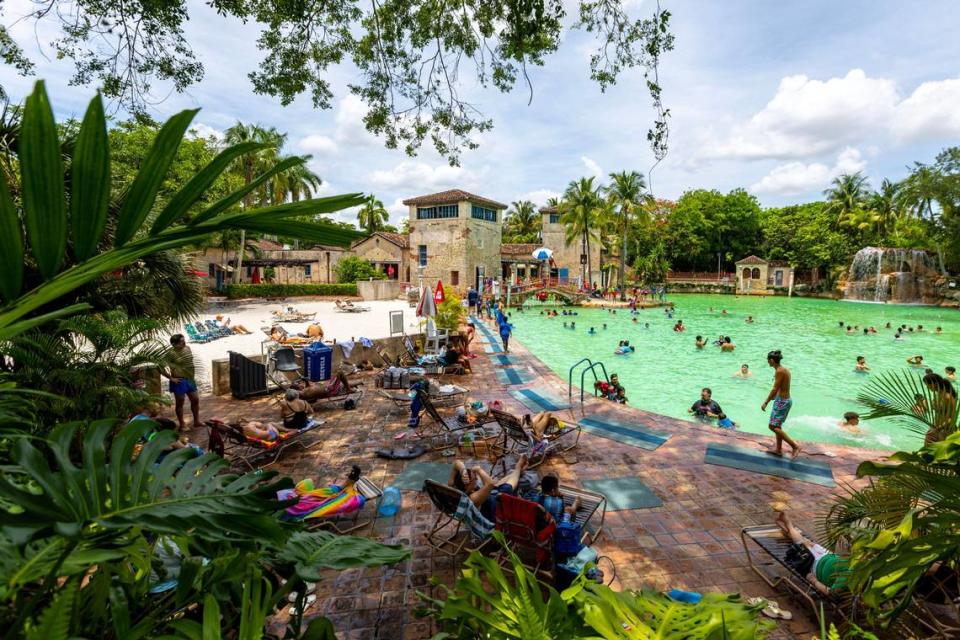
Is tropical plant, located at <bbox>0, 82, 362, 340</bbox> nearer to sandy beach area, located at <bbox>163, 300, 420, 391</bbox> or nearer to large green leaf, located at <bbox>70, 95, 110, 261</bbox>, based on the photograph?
large green leaf, located at <bbox>70, 95, 110, 261</bbox>

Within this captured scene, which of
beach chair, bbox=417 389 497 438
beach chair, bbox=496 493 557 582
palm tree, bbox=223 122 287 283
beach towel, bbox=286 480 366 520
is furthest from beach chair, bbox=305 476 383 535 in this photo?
palm tree, bbox=223 122 287 283

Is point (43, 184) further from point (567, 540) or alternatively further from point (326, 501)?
point (326, 501)

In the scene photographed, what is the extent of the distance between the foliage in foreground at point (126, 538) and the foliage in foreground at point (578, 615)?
322 mm

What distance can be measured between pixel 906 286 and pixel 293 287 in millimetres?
50886

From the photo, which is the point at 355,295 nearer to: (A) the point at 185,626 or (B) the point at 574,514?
(B) the point at 574,514

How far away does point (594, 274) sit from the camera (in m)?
50.1

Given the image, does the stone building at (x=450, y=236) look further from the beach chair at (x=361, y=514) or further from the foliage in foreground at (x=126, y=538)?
the foliage in foreground at (x=126, y=538)

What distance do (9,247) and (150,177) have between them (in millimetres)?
284

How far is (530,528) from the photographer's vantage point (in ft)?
13.3

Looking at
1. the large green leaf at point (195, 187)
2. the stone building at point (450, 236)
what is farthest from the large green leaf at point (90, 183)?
the stone building at point (450, 236)

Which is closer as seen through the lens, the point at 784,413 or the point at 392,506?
the point at 392,506

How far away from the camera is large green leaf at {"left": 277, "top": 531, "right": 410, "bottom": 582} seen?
165 cm

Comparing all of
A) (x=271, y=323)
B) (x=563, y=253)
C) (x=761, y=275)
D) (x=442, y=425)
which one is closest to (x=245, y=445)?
(x=442, y=425)

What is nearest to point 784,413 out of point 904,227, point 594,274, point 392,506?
point 392,506
